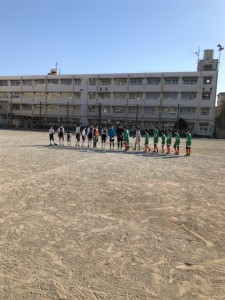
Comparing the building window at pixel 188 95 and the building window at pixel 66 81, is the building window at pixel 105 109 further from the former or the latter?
the building window at pixel 188 95

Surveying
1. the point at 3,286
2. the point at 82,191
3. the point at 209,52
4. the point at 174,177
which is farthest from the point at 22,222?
the point at 209,52

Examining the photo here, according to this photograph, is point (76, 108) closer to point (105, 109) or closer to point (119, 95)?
point (105, 109)

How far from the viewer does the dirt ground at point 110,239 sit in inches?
144

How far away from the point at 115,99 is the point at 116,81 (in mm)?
3927

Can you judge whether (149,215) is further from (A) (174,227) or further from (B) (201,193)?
(B) (201,193)

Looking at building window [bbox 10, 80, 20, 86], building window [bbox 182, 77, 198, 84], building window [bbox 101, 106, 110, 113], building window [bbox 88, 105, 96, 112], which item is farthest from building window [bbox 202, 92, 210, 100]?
building window [bbox 10, 80, 20, 86]

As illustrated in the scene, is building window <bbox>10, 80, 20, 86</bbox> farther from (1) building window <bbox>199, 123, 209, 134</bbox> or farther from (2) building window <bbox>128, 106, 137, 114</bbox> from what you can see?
(1) building window <bbox>199, 123, 209, 134</bbox>

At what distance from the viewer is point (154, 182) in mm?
9758

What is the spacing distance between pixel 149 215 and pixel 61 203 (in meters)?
2.20

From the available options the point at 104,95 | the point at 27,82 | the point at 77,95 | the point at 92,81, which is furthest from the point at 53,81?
the point at 104,95

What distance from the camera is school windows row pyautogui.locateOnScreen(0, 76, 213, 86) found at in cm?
5575

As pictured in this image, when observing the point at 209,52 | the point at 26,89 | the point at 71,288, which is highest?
the point at 209,52

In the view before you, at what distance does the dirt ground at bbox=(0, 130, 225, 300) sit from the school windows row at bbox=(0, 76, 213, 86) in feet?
163

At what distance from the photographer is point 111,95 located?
6184 cm
